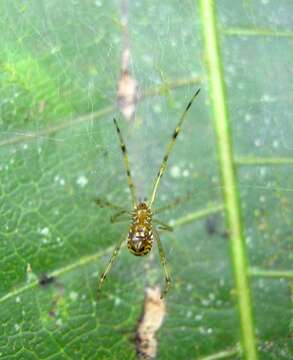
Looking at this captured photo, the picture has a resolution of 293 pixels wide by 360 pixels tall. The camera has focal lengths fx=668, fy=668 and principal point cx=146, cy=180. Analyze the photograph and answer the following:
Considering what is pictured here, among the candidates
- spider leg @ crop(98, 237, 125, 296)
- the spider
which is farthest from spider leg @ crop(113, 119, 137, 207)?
spider leg @ crop(98, 237, 125, 296)

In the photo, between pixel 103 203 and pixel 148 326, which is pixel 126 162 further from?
pixel 148 326

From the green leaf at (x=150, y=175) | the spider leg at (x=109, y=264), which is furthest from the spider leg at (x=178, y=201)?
the spider leg at (x=109, y=264)

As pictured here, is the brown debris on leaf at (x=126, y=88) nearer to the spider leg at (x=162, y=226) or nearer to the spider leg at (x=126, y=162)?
the spider leg at (x=126, y=162)

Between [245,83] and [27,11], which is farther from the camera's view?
[245,83]

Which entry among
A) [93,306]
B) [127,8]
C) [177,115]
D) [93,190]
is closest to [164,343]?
[93,306]

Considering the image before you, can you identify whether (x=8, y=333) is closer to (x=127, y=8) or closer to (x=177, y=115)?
(x=177, y=115)

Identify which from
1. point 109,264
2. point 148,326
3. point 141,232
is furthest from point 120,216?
point 148,326

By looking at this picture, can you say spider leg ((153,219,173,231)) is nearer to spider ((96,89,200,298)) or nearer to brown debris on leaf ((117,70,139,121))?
spider ((96,89,200,298))
